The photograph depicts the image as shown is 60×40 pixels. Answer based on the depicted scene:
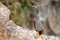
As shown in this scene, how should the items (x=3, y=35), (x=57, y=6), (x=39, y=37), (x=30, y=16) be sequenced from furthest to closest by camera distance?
(x=57, y=6), (x=30, y=16), (x=39, y=37), (x=3, y=35)

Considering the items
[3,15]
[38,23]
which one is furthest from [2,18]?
[38,23]

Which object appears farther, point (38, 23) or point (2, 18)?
point (38, 23)

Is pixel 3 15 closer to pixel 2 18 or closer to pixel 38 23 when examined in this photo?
pixel 2 18

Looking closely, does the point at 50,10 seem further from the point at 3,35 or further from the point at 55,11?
the point at 3,35

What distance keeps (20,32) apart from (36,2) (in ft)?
5.75

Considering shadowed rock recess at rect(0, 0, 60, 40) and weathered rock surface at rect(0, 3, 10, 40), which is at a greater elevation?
weathered rock surface at rect(0, 3, 10, 40)

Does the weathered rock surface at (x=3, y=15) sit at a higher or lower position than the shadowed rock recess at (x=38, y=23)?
higher

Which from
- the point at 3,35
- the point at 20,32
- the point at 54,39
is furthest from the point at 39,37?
the point at 3,35

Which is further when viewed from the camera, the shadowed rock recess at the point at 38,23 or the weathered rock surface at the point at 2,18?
the shadowed rock recess at the point at 38,23

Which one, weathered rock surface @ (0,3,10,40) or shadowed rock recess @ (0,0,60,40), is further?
shadowed rock recess @ (0,0,60,40)

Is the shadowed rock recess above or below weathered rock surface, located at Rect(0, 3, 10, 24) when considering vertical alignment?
below

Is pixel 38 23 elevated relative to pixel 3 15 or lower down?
lower down

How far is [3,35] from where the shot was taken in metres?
2.73

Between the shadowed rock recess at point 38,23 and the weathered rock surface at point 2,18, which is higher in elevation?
the weathered rock surface at point 2,18
